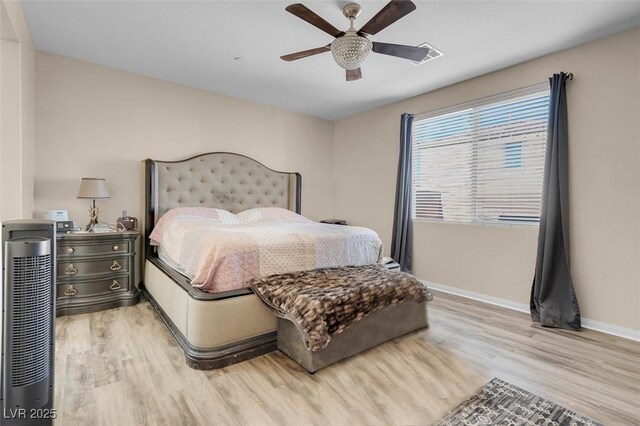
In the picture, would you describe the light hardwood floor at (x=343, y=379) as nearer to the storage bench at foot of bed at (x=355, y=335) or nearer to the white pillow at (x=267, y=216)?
the storage bench at foot of bed at (x=355, y=335)

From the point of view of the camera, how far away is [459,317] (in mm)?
3049

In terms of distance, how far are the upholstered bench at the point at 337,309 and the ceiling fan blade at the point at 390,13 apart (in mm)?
1783

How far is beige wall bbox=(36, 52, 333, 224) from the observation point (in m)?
3.13

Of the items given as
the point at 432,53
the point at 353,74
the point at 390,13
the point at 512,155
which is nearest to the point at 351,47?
the point at 390,13

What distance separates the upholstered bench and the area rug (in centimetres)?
73

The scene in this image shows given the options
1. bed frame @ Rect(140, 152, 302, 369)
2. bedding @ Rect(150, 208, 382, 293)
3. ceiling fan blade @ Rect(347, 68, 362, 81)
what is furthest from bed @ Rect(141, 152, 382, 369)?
ceiling fan blade @ Rect(347, 68, 362, 81)

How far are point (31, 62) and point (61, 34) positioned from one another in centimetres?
40

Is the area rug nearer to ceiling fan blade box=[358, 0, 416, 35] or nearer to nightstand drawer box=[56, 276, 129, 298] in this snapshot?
ceiling fan blade box=[358, 0, 416, 35]

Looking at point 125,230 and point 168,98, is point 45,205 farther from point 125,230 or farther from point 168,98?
point 168,98

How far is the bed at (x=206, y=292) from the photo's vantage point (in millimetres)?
2041

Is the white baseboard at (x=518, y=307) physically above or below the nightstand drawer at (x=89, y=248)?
below

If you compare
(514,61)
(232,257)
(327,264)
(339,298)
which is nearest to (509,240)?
(514,61)

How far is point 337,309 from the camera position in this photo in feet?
6.61

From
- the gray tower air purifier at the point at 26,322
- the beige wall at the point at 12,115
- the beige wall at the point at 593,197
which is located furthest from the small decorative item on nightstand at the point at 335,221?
the gray tower air purifier at the point at 26,322
